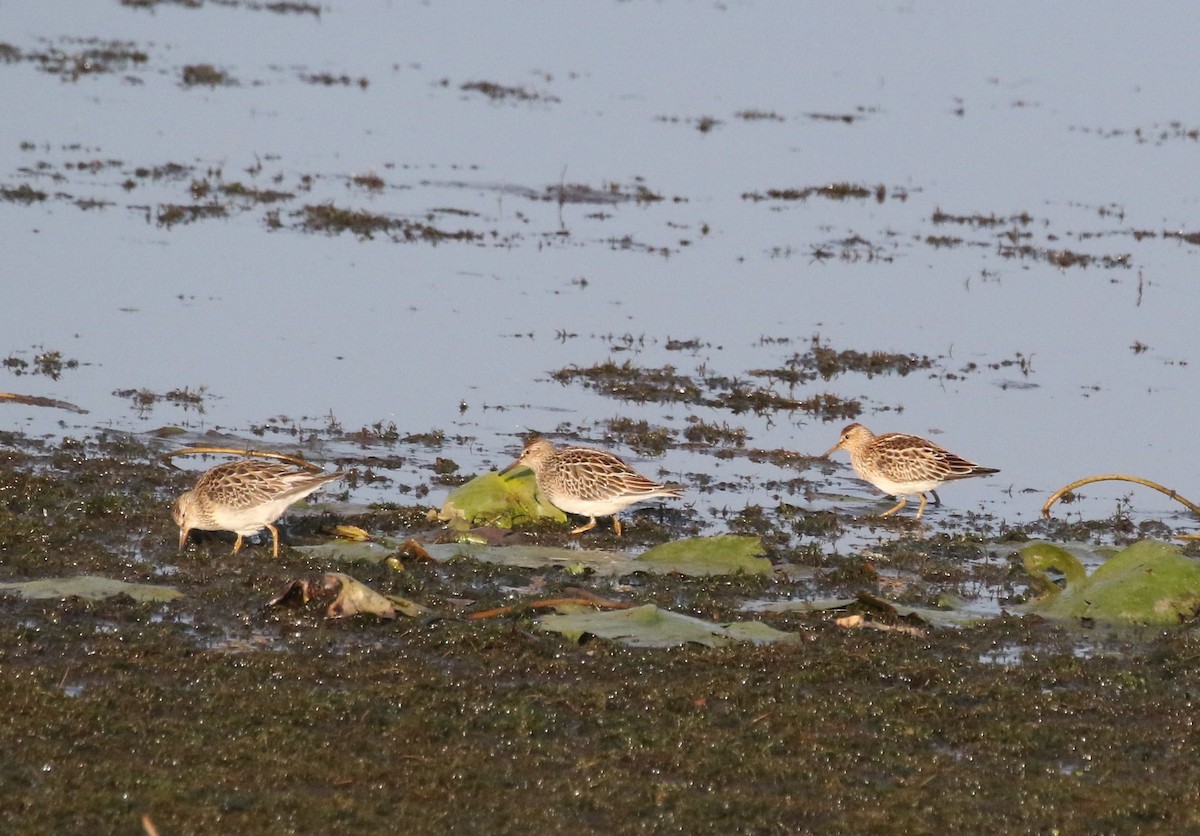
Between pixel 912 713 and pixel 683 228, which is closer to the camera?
pixel 912 713

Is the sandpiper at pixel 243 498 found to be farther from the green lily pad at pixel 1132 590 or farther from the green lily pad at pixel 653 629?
the green lily pad at pixel 1132 590

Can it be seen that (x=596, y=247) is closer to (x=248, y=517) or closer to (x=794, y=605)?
(x=248, y=517)

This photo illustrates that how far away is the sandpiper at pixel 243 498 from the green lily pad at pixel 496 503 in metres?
1.34

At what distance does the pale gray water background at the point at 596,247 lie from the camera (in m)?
17.8

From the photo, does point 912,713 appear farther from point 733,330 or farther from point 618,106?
point 618,106

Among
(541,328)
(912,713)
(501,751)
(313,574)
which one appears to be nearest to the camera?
(501,751)

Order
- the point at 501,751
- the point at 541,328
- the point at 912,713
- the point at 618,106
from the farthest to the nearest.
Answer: the point at 618,106 < the point at 541,328 < the point at 912,713 < the point at 501,751

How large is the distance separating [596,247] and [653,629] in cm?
1580

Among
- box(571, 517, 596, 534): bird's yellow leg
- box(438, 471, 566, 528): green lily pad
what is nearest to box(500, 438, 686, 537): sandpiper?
box(571, 517, 596, 534): bird's yellow leg

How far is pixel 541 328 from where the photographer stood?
68.7 feet

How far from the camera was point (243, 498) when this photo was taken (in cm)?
1177

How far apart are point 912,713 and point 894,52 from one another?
45188 millimetres

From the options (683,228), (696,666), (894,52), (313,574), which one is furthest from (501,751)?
(894,52)

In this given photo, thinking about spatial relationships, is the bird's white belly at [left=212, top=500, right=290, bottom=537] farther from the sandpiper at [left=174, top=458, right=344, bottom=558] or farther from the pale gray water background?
the pale gray water background
